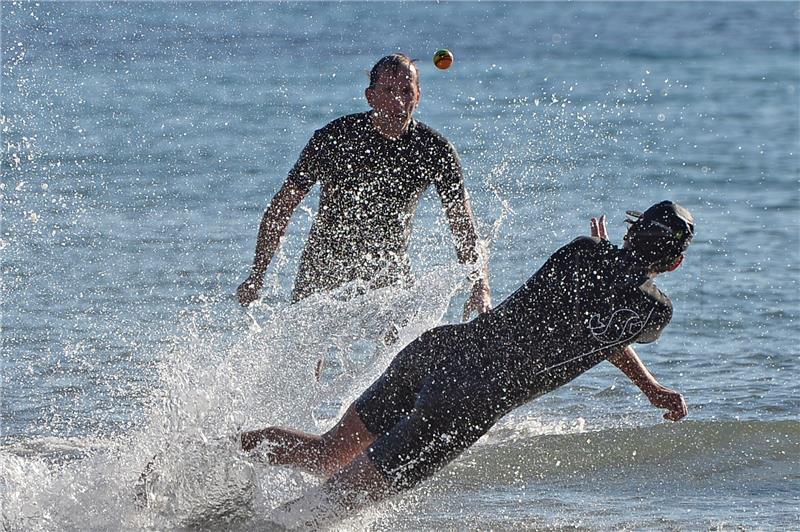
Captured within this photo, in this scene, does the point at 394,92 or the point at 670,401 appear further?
the point at 394,92

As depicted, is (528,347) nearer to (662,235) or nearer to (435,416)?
(435,416)

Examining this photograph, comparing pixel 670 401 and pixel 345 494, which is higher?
pixel 670 401

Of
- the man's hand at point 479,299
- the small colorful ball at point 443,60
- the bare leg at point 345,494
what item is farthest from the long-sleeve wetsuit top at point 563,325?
the small colorful ball at point 443,60

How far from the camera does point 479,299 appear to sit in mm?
6004

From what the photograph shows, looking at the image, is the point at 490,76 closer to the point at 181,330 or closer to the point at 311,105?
the point at 311,105

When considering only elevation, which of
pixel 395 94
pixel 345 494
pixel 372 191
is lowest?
pixel 345 494

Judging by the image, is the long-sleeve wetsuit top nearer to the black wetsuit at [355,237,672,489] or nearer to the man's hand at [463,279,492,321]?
the black wetsuit at [355,237,672,489]

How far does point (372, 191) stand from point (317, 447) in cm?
148

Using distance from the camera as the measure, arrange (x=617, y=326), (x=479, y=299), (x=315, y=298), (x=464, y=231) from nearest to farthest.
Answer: (x=617, y=326) < (x=479, y=299) < (x=315, y=298) < (x=464, y=231)

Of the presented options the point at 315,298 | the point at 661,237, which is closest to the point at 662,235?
the point at 661,237

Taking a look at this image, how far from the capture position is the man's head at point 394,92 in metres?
6.36

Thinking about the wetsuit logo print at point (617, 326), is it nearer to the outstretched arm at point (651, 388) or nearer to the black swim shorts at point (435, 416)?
the outstretched arm at point (651, 388)

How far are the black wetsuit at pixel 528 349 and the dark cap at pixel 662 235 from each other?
78 millimetres

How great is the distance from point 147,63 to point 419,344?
60.8ft
